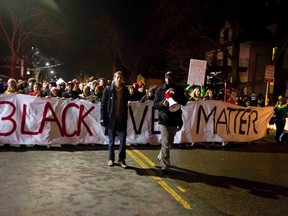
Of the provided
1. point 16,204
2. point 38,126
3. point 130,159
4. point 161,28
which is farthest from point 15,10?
point 16,204

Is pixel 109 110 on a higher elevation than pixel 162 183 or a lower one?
higher

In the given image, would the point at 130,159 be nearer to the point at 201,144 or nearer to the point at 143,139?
the point at 143,139

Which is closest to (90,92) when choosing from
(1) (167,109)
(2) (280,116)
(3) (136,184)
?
(1) (167,109)

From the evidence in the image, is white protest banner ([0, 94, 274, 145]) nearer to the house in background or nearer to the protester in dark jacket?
the protester in dark jacket

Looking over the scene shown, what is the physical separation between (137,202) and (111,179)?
1.18m

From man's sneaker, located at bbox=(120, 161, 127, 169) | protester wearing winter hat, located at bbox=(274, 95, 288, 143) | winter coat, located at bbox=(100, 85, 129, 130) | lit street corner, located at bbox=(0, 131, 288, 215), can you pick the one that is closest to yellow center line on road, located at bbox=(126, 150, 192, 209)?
lit street corner, located at bbox=(0, 131, 288, 215)

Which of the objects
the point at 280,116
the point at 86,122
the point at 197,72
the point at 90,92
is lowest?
the point at 86,122

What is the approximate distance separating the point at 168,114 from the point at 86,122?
123 inches

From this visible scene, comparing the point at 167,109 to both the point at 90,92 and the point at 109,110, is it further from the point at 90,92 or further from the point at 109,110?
the point at 90,92

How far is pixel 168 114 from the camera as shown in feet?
21.5

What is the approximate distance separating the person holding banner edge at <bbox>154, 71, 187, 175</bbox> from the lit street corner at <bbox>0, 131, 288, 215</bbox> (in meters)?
0.36

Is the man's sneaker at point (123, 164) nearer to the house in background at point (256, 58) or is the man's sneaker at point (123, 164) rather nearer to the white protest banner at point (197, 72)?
the white protest banner at point (197, 72)

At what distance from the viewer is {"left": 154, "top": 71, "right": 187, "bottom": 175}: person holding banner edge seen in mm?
6504

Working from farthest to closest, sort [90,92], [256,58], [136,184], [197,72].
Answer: [256,58], [90,92], [197,72], [136,184]
